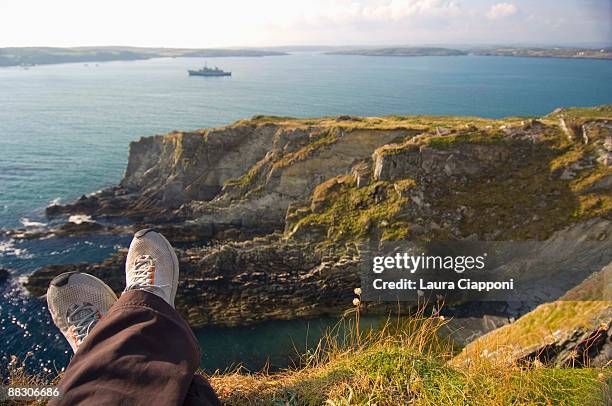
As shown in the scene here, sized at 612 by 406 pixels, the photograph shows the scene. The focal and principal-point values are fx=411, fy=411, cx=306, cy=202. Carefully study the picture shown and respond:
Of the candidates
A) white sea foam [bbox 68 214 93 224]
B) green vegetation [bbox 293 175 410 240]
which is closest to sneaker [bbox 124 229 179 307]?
green vegetation [bbox 293 175 410 240]

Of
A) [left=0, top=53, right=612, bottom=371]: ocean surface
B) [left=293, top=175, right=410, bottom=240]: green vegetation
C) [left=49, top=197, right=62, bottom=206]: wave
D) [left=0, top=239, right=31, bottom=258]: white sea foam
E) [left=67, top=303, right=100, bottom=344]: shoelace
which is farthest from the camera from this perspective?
[left=49, top=197, right=62, bottom=206]: wave

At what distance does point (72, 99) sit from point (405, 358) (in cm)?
12649

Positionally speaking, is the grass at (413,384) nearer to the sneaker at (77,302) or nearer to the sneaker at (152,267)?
the sneaker at (152,267)

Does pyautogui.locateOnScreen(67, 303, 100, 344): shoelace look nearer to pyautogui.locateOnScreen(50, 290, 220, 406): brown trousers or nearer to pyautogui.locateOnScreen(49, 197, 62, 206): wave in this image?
pyautogui.locateOnScreen(50, 290, 220, 406): brown trousers

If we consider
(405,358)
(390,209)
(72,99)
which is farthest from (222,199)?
(72,99)

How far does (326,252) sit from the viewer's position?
27.1 m

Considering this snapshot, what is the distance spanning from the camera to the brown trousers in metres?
2.62

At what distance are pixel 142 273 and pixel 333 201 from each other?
26.8 m

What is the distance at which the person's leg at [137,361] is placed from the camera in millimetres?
2626

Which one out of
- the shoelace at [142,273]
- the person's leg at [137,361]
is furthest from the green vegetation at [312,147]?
the person's leg at [137,361]

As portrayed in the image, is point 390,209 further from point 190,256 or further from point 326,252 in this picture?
point 190,256

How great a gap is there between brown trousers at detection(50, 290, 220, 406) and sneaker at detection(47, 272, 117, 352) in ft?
5.04

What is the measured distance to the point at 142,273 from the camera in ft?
14.6

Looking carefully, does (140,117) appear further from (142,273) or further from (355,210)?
(142,273)
